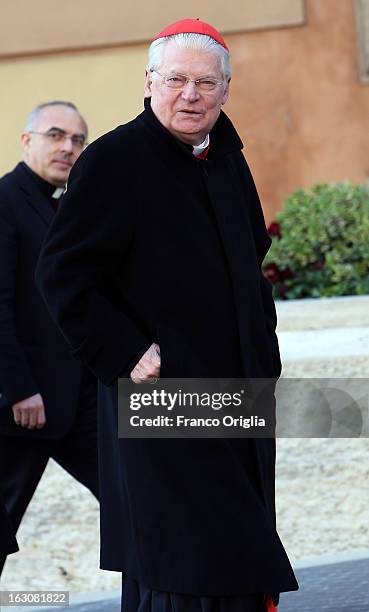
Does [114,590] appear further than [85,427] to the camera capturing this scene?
Yes

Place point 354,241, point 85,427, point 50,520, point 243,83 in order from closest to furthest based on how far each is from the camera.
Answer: point 85,427
point 50,520
point 354,241
point 243,83

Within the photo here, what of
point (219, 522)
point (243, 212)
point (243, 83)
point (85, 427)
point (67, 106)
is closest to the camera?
point (219, 522)

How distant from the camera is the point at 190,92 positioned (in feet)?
10.9

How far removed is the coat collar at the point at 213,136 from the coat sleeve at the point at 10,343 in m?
1.41

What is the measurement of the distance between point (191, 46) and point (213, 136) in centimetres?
27

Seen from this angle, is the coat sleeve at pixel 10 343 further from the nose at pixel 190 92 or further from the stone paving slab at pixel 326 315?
the stone paving slab at pixel 326 315

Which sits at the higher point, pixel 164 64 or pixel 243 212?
pixel 164 64

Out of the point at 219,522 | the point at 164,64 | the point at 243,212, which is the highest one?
the point at 164,64

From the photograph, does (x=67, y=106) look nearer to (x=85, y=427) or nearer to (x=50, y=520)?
(x=85, y=427)

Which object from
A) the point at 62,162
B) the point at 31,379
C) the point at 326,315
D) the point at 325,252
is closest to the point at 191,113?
the point at 31,379

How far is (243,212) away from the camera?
11.6 feet

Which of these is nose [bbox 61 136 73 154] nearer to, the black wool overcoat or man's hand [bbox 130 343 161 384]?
the black wool overcoat

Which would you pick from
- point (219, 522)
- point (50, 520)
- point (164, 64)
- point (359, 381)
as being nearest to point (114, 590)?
point (50, 520)

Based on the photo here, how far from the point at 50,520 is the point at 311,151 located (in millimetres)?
5332
